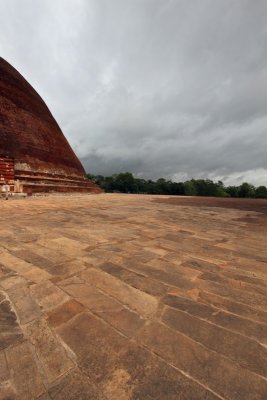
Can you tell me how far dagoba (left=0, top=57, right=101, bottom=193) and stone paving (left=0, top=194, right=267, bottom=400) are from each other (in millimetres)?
10743

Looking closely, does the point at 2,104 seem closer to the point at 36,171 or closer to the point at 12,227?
the point at 36,171

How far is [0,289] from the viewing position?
1787 mm

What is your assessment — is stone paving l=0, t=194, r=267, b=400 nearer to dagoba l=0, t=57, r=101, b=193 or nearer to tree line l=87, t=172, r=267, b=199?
dagoba l=0, t=57, r=101, b=193

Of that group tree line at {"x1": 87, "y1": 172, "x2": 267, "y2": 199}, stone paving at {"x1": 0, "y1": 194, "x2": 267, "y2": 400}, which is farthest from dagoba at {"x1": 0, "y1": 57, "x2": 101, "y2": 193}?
tree line at {"x1": 87, "y1": 172, "x2": 267, "y2": 199}

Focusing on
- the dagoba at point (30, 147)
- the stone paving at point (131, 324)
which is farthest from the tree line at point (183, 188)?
the stone paving at point (131, 324)

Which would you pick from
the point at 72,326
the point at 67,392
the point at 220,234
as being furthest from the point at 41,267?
the point at 220,234

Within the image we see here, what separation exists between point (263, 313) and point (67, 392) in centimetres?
131

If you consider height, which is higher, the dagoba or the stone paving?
the dagoba

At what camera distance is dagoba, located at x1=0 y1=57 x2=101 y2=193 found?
12.4 meters

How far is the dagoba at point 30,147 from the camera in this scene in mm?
12430

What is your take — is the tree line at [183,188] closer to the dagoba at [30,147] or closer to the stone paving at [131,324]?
the dagoba at [30,147]

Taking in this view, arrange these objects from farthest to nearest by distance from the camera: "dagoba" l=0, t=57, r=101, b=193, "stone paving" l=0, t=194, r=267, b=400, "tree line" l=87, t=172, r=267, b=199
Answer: "tree line" l=87, t=172, r=267, b=199 < "dagoba" l=0, t=57, r=101, b=193 < "stone paving" l=0, t=194, r=267, b=400

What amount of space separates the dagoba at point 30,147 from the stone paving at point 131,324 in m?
10.7

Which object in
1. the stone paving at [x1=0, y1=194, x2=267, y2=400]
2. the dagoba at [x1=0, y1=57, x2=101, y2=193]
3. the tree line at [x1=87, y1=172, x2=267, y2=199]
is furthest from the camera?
the tree line at [x1=87, y1=172, x2=267, y2=199]
